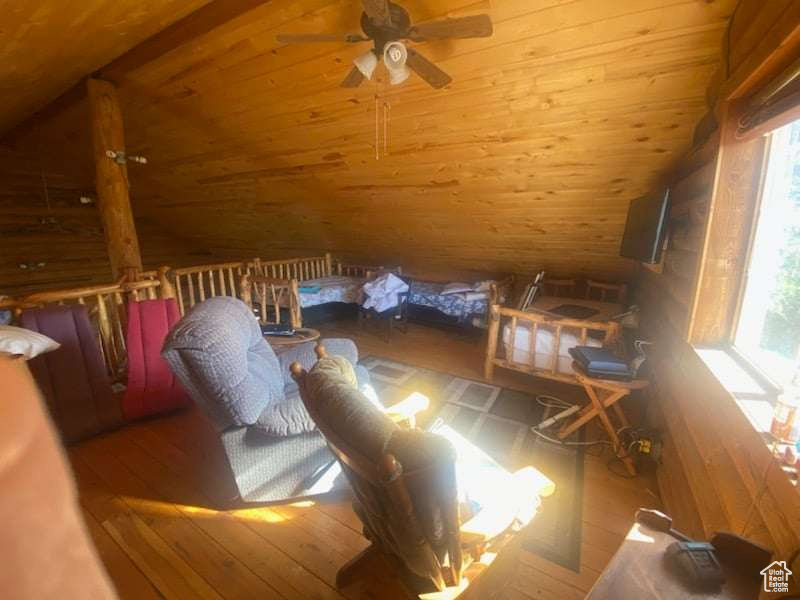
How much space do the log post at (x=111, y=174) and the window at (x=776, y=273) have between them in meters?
4.26

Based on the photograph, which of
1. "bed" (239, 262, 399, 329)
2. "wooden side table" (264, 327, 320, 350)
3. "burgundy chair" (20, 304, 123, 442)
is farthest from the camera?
"bed" (239, 262, 399, 329)

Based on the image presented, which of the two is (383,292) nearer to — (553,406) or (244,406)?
(553,406)

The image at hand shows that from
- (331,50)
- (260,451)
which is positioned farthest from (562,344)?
(331,50)

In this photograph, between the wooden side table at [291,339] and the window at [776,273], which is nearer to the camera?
the window at [776,273]

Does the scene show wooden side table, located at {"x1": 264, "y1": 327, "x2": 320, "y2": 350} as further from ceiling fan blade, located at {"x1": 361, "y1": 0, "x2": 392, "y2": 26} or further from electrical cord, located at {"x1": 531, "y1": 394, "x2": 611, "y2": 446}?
ceiling fan blade, located at {"x1": 361, "y1": 0, "x2": 392, "y2": 26}

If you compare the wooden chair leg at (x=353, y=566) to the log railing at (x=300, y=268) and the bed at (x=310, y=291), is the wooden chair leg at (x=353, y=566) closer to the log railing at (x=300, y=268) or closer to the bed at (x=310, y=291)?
the bed at (x=310, y=291)

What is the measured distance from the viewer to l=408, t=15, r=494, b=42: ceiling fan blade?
1.46 m

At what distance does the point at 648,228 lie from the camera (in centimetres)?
217

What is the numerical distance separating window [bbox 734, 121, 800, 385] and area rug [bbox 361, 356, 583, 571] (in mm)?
1079

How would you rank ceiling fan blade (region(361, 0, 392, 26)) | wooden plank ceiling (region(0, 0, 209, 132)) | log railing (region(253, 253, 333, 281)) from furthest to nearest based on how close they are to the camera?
log railing (region(253, 253, 333, 281)), wooden plank ceiling (region(0, 0, 209, 132)), ceiling fan blade (region(361, 0, 392, 26))

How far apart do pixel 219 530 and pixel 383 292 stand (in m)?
2.97

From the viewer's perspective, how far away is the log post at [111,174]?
3107 millimetres

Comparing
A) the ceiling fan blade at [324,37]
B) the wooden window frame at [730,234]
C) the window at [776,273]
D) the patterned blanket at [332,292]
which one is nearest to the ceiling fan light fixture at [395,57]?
the ceiling fan blade at [324,37]

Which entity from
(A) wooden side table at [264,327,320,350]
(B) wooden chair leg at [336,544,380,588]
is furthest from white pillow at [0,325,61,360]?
(B) wooden chair leg at [336,544,380,588]
